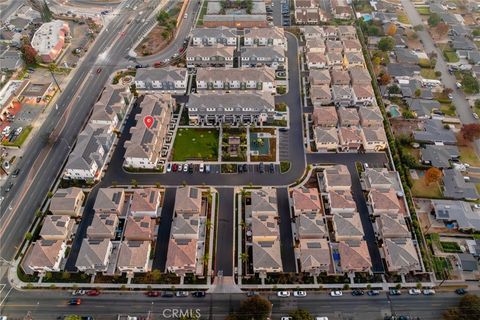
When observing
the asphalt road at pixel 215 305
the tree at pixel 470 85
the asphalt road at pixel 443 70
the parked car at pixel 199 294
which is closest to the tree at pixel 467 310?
the asphalt road at pixel 215 305

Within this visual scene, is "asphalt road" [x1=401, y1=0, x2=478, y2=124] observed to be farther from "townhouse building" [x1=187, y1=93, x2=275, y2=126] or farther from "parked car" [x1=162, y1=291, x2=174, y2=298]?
"parked car" [x1=162, y1=291, x2=174, y2=298]

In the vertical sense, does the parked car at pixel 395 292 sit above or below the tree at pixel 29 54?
below

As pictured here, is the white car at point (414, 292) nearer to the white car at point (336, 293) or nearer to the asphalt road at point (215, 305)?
the asphalt road at point (215, 305)

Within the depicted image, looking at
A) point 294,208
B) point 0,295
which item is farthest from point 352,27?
point 0,295

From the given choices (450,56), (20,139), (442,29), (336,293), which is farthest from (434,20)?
(20,139)

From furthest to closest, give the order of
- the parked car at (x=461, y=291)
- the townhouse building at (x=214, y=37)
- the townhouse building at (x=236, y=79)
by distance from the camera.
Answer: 1. the townhouse building at (x=214, y=37)
2. the townhouse building at (x=236, y=79)
3. the parked car at (x=461, y=291)

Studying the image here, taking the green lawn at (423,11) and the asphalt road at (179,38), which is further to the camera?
the green lawn at (423,11)

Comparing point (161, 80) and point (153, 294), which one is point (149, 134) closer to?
point (161, 80)

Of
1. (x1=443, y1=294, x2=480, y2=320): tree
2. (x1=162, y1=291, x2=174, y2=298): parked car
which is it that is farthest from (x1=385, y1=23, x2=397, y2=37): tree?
(x1=162, y1=291, x2=174, y2=298): parked car

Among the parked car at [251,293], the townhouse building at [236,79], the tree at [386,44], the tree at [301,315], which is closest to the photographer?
the tree at [301,315]
